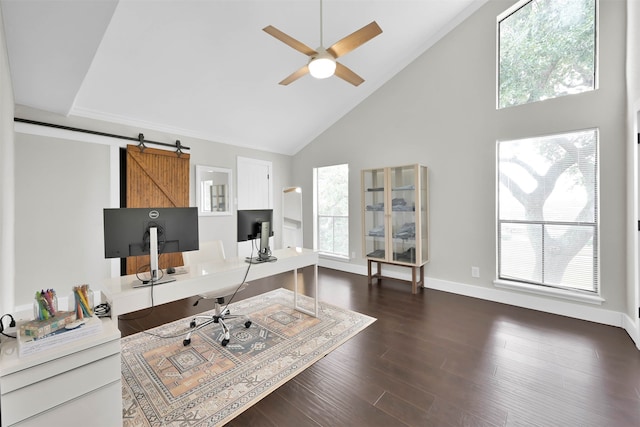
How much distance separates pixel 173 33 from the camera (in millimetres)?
2738

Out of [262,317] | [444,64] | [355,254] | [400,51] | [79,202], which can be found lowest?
[262,317]

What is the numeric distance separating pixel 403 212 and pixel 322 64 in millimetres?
2495

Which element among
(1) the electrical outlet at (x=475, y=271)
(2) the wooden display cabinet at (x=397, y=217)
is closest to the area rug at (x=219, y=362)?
(2) the wooden display cabinet at (x=397, y=217)

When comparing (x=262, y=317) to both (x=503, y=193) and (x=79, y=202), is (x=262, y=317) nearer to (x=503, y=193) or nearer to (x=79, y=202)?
(x=79, y=202)

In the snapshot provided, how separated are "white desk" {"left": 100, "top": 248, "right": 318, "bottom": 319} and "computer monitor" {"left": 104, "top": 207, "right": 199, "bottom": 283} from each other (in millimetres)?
117

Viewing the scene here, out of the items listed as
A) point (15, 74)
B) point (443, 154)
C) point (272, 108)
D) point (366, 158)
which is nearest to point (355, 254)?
point (366, 158)

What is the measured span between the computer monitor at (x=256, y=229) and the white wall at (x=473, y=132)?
106 inches

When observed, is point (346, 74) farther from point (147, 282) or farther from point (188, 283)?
point (147, 282)

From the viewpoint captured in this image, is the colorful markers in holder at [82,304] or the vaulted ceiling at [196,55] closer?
the colorful markers in holder at [82,304]

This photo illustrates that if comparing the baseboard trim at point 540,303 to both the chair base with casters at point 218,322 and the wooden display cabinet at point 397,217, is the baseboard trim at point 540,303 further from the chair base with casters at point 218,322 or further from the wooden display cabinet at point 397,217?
the chair base with casters at point 218,322

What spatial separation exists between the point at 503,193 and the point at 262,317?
349 cm

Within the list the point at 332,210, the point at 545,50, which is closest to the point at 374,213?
the point at 332,210

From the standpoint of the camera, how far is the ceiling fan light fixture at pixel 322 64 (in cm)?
225

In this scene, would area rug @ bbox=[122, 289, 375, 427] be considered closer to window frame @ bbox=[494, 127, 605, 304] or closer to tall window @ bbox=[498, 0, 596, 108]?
window frame @ bbox=[494, 127, 605, 304]
